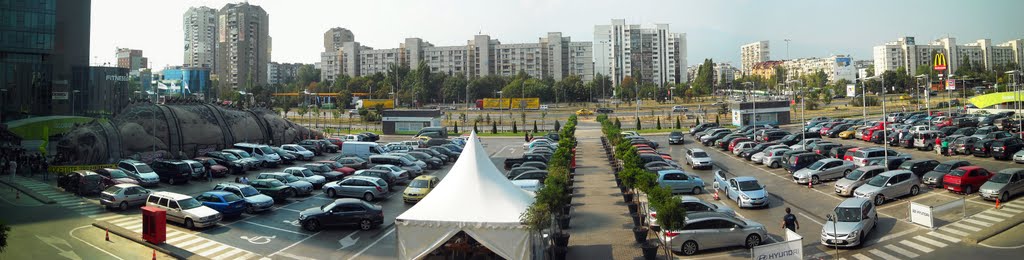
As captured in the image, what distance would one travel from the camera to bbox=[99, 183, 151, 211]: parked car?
23828 millimetres

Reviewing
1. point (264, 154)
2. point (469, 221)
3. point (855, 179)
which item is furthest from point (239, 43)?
point (469, 221)

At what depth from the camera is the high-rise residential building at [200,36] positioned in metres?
181

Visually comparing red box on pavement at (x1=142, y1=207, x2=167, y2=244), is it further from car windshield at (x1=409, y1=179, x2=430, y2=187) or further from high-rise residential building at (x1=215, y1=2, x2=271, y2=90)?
high-rise residential building at (x1=215, y1=2, x2=271, y2=90)

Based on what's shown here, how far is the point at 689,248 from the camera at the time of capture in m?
16.3

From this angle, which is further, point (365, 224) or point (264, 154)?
point (264, 154)

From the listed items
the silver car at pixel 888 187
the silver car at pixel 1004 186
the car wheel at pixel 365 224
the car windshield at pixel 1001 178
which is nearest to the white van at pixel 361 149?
the car wheel at pixel 365 224

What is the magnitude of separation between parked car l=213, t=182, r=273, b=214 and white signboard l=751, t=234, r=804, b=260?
17.5m

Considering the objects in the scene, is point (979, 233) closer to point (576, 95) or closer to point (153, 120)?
point (153, 120)

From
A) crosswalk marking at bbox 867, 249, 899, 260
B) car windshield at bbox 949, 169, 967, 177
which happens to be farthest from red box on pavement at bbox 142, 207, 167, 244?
car windshield at bbox 949, 169, 967, 177

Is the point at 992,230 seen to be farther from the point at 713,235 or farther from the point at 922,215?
the point at 713,235

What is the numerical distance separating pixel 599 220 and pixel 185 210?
1397 cm

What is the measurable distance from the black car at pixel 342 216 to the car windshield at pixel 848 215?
45.9ft

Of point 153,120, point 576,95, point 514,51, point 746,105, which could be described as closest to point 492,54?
point 514,51

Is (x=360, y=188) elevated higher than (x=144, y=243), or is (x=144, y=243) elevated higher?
(x=360, y=188)
